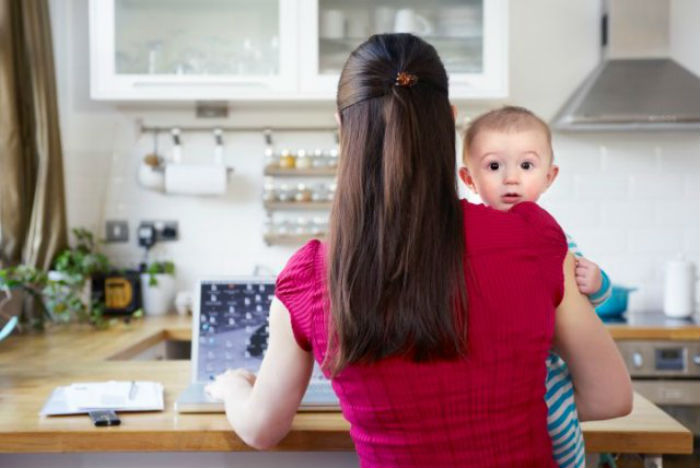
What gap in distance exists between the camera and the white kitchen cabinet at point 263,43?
2977 mm

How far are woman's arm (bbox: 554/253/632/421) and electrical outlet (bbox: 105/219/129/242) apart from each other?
258 centimetres

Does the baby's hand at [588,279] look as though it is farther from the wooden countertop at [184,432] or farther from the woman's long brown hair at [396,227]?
the wooden countertop at [184,432]

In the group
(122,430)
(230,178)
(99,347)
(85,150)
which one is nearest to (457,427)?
(122,430)

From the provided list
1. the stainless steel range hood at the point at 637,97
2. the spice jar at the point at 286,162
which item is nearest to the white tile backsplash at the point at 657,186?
the stainless steel range hood at the point at 637,97

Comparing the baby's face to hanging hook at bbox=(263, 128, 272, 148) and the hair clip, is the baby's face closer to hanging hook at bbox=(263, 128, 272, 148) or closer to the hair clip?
the hair clip

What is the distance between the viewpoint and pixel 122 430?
1340 mm

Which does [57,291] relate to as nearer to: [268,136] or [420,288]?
[268,136]

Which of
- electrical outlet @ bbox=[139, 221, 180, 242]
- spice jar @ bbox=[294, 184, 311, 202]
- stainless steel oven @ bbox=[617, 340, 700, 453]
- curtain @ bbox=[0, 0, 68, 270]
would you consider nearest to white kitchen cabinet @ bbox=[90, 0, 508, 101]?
curtain @ bbox=[0, 0, 68, 270]

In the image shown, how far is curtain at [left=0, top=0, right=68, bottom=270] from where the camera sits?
2865 millimetres

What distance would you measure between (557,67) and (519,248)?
8.49 feet

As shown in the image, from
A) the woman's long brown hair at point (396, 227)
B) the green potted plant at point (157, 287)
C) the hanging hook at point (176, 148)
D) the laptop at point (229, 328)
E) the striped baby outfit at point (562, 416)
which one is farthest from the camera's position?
the hanging hook at point (176, 148)

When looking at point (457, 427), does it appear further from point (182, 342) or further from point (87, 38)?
point (87, 38)

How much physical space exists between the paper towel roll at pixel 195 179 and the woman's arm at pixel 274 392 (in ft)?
6.42

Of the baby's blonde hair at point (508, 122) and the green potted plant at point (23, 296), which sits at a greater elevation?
the baby's blonde hair at point (508, 122)
